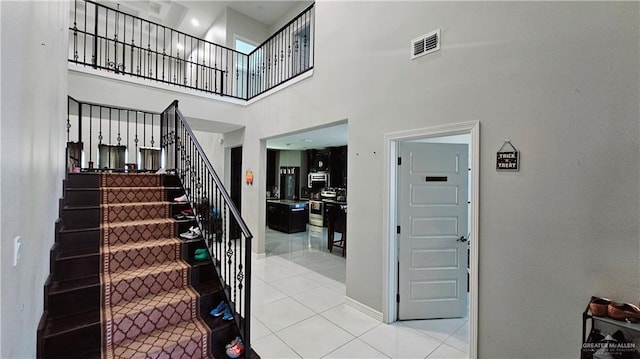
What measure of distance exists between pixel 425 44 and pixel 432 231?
2.11 meters

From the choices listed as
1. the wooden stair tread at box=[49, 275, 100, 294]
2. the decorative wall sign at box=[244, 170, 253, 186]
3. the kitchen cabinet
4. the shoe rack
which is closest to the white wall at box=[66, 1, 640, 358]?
the shoe rack

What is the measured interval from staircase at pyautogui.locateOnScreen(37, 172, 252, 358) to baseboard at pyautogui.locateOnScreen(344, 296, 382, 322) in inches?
61.0

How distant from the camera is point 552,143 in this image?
6.47 feet

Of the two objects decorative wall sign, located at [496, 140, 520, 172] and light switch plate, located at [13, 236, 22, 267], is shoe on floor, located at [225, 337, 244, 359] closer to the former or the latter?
light switch plate, located at [13, 236, 22, 267]

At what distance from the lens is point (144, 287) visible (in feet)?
7.75

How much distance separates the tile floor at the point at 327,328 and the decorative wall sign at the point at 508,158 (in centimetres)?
183

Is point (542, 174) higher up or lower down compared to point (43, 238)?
higher up

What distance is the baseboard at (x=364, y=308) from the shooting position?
314cm

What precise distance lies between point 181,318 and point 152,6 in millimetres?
8071

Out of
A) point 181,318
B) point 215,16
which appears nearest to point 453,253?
point 181,318

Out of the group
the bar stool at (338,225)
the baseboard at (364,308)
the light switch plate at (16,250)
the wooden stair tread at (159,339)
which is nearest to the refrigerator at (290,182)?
the bar stool at (338,225)

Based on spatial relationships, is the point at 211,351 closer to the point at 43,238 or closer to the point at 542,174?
the point at 43,238

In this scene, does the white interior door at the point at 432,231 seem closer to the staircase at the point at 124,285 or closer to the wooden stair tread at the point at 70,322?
the staircase at the point at 124,285

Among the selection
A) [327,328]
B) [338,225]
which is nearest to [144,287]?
[327,328]
